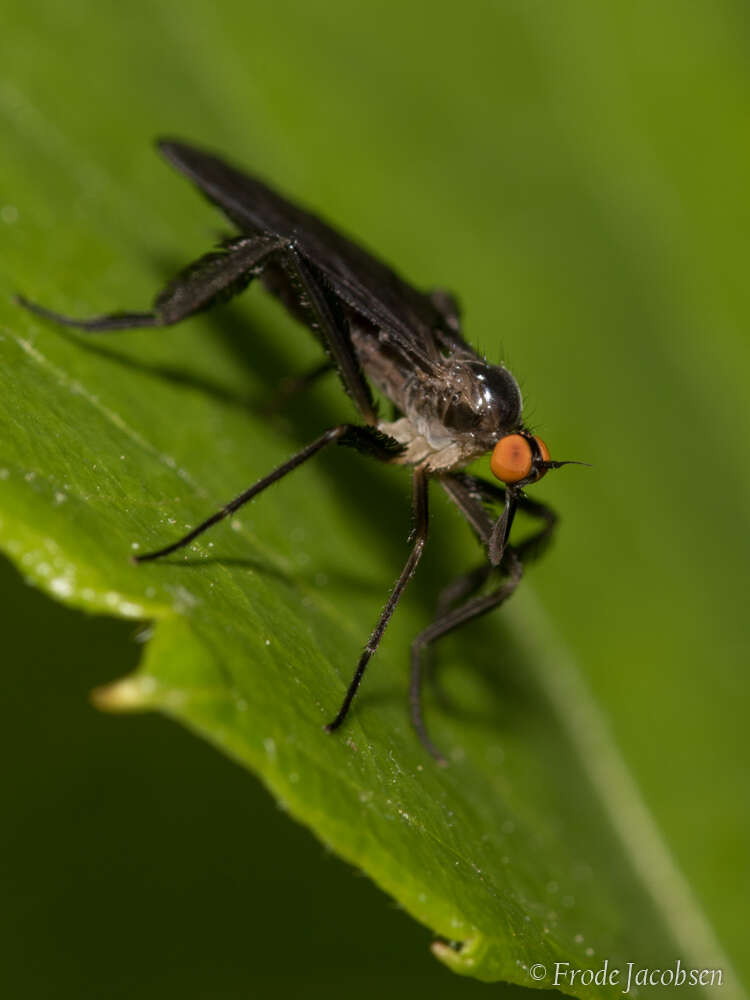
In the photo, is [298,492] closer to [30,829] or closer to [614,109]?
[30,829]

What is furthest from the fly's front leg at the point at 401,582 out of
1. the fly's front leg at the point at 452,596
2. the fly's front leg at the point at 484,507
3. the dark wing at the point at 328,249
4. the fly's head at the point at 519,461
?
the dark wing at the point at 328,249

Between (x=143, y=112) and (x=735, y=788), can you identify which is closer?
(x=735, y=788)

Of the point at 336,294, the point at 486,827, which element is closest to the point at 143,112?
the point at 336,294

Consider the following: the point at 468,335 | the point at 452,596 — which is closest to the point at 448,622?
the point at 452,596

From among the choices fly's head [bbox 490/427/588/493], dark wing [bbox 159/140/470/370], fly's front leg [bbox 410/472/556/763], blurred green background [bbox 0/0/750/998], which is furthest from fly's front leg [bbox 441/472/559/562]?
blurred green background [bbox 0/0/750/998]

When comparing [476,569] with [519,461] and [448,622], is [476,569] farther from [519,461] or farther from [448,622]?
[519,461]

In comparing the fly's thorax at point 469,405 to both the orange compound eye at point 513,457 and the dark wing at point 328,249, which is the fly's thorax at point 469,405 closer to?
the dark wing at point 328,249

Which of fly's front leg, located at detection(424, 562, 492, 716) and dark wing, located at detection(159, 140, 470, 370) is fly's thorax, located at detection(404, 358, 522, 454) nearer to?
dark wing, located at detection(159, 140, 470, 370)

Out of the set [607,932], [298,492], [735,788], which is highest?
[298,492]
